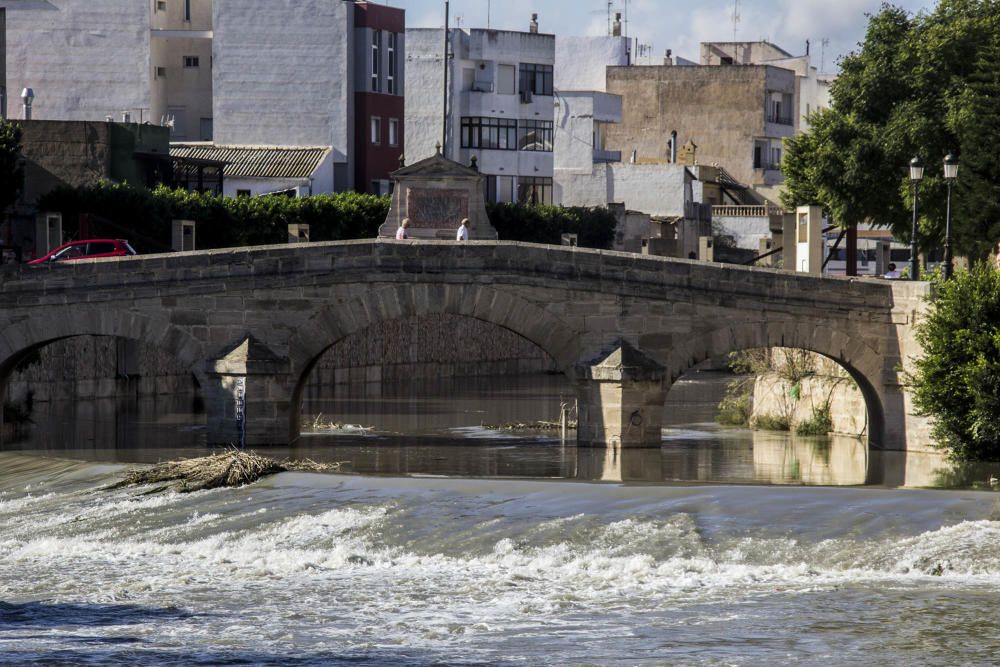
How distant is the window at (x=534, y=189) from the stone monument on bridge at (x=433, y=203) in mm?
28638

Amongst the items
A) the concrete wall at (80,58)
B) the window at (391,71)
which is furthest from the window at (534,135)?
the concrete wall at (80,58)

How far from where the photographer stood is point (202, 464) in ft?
92.5

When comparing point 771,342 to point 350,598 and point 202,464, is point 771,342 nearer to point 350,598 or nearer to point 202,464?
point 202,464

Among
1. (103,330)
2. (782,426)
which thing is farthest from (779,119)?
(103,330)

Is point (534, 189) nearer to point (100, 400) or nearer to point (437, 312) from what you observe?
point (100, 400)

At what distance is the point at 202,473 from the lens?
1098 inches

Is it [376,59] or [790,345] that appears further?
[376,59]

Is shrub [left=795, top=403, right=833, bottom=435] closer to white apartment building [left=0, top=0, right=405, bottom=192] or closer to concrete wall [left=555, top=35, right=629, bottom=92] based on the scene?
white apartment building [left=0, top=0, right=405, bottom=192]

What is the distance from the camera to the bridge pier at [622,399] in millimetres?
32562

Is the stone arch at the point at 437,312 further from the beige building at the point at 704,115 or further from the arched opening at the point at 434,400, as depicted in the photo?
the beige building at the point at 704,115

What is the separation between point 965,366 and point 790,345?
3.55 m

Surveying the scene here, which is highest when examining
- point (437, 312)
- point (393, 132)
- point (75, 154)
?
point (393, 132)

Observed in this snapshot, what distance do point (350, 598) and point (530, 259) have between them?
12.4 metres

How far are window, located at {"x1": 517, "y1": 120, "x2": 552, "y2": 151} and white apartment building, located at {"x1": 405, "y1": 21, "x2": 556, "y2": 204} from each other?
0.04m
